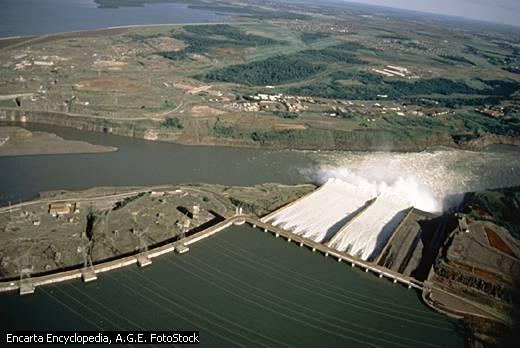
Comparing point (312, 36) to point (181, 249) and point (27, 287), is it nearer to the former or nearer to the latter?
point (181, 249)

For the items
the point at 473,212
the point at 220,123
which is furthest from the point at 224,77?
the point at 473,212

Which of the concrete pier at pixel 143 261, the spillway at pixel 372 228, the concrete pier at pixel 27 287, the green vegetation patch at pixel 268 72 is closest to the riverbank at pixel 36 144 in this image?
the concrete pier at pixel 143 261

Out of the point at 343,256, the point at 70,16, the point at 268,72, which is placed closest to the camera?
the point at 343,256

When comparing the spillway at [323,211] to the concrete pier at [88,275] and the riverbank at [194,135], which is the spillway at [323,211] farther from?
the riverbank at [194,135]

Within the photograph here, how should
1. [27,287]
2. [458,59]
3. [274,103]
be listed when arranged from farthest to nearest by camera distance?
[458,59] → [274,103] → [27,287]

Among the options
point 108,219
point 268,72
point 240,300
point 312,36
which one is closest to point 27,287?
point 108,219

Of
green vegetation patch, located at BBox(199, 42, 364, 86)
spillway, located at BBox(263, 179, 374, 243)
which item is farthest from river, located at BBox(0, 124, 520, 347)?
green vegetation patch, located at BBox(199, 42, 364, 86)

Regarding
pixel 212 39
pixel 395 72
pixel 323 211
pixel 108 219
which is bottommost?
pixel 323 211
